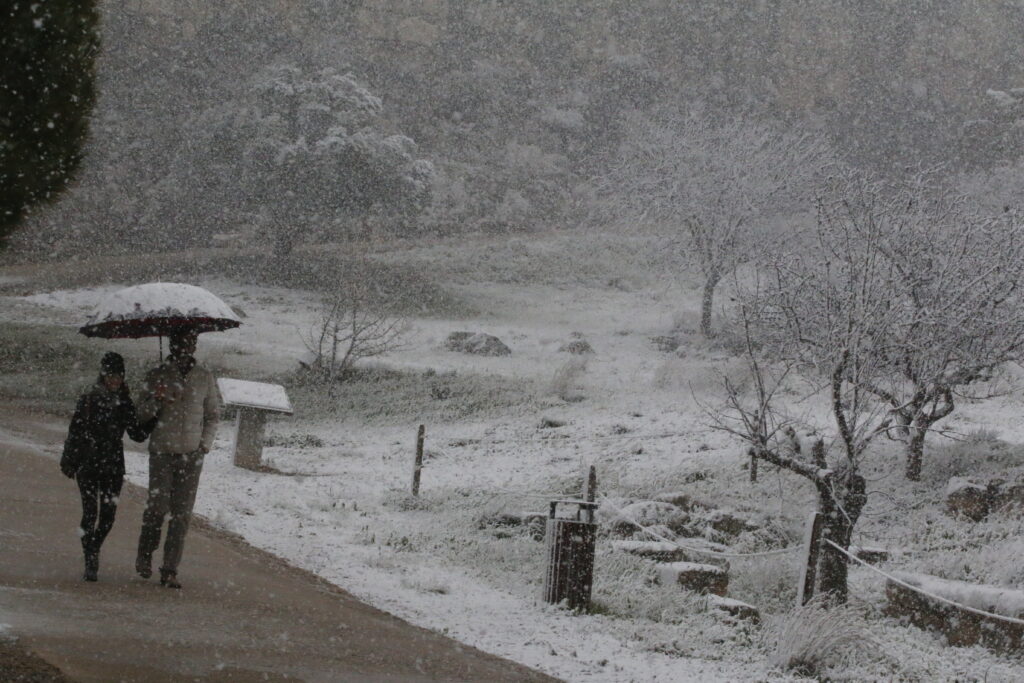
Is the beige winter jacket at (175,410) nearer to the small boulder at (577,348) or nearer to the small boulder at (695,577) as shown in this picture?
the small boulder at (695,577)

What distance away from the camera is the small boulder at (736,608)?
8.25 meters

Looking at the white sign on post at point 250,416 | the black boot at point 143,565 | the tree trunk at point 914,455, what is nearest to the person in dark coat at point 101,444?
the black boot at point 143,565

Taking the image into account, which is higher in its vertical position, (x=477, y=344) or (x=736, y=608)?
(x=477, y=344)

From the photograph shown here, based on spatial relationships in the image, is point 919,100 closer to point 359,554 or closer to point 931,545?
point 931,545

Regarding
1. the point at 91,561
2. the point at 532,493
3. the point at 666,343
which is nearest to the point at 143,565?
the point at 91,561

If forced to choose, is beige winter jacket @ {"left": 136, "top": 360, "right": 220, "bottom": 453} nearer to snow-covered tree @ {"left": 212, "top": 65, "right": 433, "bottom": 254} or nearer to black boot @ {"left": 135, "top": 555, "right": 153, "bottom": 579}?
black boot @ {"left": 135, "top": 555, "right": 153, "bottom": 579}

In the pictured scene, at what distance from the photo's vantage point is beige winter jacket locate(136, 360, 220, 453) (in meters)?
6.42

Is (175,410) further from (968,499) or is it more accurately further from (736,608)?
(968,499)

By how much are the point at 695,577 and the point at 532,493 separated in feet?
16.6

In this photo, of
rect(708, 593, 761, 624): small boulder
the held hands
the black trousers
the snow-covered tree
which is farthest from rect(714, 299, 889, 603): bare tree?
the snow-covered tree

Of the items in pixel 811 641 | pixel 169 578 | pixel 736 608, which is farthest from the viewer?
pixel 736 608

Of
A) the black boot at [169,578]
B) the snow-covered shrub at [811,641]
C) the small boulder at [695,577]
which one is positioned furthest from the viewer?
the small boulder at [695,577]

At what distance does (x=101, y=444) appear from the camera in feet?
20.4

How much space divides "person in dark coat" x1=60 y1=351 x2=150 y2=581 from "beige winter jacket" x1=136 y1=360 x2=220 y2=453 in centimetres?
14
